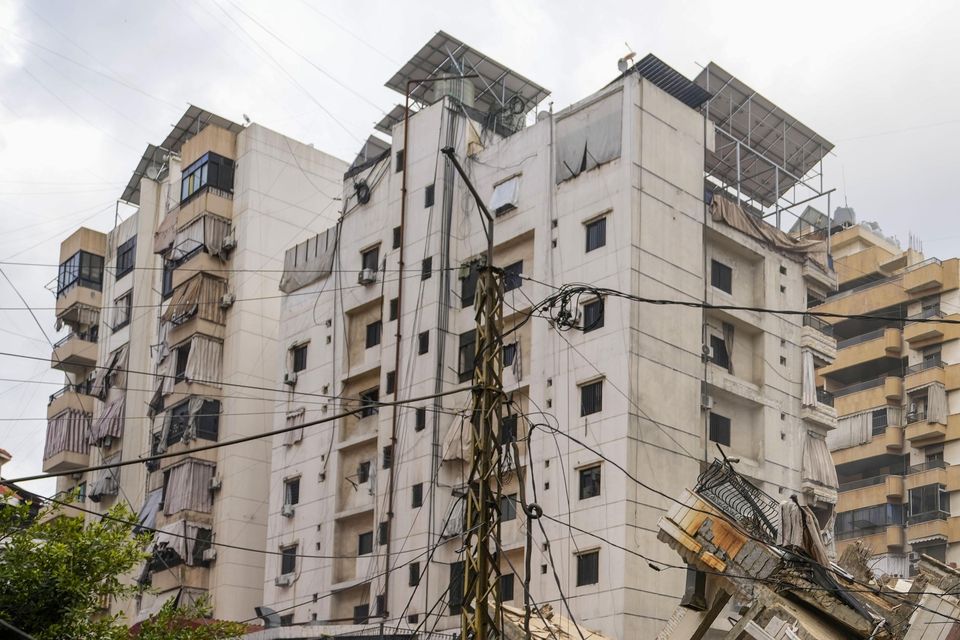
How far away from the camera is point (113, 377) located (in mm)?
63469

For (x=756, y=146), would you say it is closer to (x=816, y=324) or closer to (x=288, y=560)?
(x=816, y=324)

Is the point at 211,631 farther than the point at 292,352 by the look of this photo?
No

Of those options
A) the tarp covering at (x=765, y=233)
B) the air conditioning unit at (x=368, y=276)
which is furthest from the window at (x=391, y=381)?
the tarp covering at (x=765, y=233)

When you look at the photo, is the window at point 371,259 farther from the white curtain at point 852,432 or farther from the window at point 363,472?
the white curtain at point 852,432

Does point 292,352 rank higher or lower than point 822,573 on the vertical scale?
higher

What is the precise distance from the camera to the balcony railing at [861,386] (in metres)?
68.7

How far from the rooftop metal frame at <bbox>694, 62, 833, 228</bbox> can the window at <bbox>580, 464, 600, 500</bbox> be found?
42.1 ft

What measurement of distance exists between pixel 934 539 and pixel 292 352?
30.5 metres

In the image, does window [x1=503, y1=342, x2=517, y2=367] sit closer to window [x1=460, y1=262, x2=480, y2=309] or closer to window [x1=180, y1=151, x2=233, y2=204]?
window [x1=460, y1=262, x2=480, y2=309]

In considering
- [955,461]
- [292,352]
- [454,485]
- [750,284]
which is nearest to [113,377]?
[292,352]

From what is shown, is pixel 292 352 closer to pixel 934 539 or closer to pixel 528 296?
pixel 528 296

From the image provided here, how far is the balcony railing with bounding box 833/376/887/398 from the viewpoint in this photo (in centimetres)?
6869

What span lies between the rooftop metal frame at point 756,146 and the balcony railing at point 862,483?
1816 cm

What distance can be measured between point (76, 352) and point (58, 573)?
43897 millimetres
